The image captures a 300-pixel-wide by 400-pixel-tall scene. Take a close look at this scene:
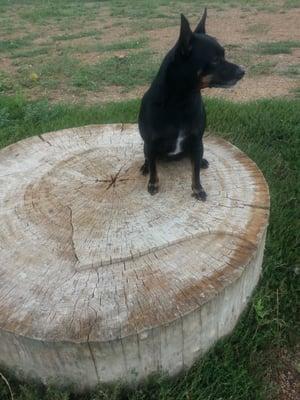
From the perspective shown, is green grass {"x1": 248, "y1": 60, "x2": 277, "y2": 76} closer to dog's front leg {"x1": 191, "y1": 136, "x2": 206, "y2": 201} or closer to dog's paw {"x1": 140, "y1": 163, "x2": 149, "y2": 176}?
dog's paw {"x1": 140, "y1": 163, "x2": 149, "y2": 176}

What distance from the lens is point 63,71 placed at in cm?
806

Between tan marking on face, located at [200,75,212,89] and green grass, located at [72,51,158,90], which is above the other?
tan marking on face, located at [200,75,212,89]

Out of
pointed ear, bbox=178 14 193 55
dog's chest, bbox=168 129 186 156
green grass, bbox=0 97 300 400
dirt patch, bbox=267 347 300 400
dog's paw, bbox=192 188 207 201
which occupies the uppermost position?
pointed ear, bbox=178 14 193 55

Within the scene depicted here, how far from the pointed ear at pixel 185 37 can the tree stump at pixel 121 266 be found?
91 centimetres

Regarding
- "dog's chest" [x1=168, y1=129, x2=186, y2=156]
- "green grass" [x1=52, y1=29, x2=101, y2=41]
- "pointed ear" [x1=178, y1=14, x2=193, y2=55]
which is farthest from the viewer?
"green grass" [x1=52, y1=29, x2=101, y2=41]

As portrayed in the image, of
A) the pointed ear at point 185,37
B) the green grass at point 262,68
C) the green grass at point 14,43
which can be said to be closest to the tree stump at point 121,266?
the pointed ear at point 185,37

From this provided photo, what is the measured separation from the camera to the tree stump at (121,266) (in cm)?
207

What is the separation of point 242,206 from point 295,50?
680cm

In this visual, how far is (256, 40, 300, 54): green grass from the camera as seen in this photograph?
8.45 metres

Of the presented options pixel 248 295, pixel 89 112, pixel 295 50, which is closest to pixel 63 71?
pixel 89 112

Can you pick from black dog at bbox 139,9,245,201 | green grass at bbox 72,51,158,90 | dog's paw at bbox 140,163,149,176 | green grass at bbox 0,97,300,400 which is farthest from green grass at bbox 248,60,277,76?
black dog at bbox 139,9,245,201

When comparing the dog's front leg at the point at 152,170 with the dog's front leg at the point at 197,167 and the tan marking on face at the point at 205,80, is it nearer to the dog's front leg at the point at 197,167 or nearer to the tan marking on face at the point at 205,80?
the dog's front leg at the point at 197,167

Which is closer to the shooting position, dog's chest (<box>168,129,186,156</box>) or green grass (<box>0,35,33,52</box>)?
dog's chest (<box>168,129,186,156</box>)

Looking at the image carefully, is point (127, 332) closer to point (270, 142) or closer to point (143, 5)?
point (270, 142)
